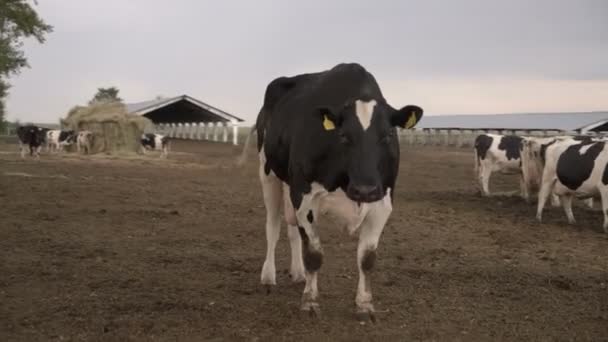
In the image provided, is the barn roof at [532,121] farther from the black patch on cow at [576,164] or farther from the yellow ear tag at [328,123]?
the yellow ear tag at [328,123]

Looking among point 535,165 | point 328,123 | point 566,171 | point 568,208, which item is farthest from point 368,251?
point 535,165

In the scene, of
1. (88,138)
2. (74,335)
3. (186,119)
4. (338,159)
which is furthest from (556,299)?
(186,119)

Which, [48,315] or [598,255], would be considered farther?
[598,255]

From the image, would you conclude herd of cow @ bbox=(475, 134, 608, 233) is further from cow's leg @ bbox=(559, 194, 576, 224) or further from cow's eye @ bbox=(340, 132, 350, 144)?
cow's eye @ bbox=(340, 132, 350, 144)

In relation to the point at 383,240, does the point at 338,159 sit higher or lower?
higher

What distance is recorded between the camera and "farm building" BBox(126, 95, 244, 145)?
4384cm

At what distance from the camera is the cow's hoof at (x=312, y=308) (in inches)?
211

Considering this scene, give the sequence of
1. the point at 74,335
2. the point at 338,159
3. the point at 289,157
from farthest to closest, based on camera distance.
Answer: the point at 289,157 → the point at 338,159 → the point at 74,335

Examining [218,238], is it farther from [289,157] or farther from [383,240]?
[289,157]

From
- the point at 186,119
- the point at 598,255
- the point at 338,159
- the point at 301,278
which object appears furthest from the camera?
the point at 186,119

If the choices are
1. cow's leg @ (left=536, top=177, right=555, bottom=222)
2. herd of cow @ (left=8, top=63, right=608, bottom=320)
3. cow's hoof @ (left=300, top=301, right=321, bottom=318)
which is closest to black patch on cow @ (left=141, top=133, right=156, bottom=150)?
cow's leg @ (left=536, top=177, right=555, bottom=222)

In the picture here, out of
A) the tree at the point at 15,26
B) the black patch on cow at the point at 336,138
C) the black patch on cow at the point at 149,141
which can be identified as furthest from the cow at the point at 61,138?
the black patch on cow at the point at 336,138

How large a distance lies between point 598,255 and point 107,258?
262 inches

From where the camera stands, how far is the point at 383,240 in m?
9.06
